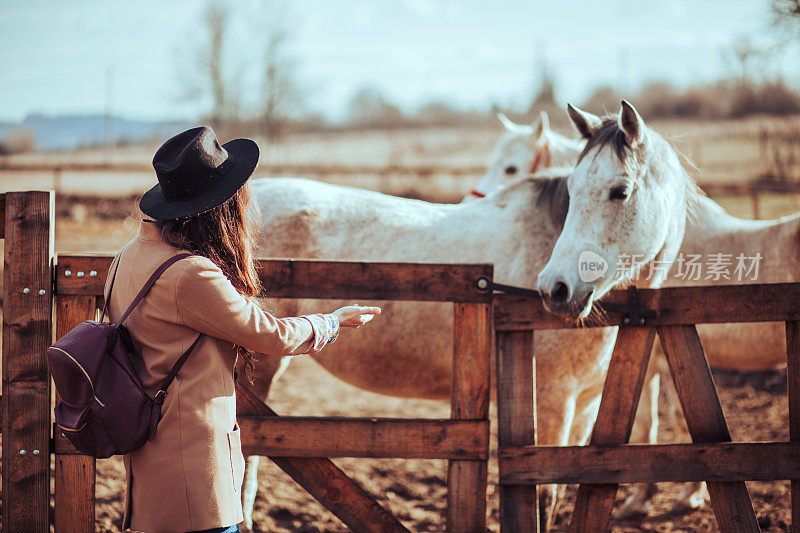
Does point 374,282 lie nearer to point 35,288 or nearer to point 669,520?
point 35,288

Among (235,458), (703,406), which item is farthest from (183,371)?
(703,406)

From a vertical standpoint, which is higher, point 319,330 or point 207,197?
point 207,197

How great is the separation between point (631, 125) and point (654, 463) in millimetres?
1456

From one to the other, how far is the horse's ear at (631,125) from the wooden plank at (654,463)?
134 centimetres

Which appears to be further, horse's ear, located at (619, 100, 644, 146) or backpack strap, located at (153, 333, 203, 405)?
horse's ear, located at (619, 100, 644, 146)

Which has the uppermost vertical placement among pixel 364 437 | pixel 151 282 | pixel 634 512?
pixel 151 282

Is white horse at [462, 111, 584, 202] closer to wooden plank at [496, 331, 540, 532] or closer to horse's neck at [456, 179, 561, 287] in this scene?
horse's neck at [456, 179, 561, 287]

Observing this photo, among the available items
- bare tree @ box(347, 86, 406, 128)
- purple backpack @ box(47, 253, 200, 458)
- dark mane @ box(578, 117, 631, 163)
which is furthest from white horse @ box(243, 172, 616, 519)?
bare tree @ box(347, 86, 406, 128)

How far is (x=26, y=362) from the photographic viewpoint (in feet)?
8.45

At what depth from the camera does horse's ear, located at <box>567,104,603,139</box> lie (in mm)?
3152

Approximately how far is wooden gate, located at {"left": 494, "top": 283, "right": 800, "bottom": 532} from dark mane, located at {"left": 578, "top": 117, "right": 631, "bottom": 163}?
0.62m

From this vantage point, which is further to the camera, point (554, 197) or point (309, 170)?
point (309, 170)

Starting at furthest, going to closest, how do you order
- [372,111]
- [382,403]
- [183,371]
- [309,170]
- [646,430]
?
[372,111] < [309,170] < [382,403] < [646,430] < [183,371]

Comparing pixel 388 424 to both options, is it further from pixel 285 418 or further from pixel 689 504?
pixel 689 504
